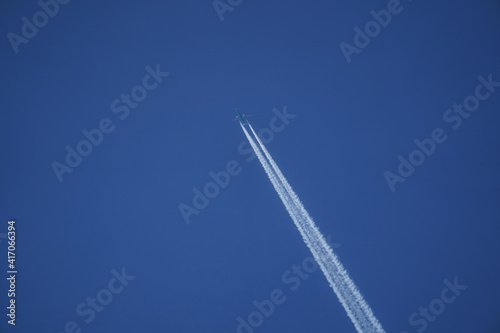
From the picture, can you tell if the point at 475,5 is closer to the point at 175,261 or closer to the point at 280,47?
the point at 280,47

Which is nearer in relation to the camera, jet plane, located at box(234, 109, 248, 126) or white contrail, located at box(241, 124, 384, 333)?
white contrail, located at box(241, 124, 384, 333)

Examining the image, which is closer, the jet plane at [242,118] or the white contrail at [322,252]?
the white contrail at [322,252]

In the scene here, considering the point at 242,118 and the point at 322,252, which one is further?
the point at 242,118

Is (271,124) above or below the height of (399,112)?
above

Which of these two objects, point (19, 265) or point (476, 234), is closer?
point (476, 234)

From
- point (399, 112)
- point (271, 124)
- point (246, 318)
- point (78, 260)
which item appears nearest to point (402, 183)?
point (399, 112)

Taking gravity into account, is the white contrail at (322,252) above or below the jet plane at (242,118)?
below

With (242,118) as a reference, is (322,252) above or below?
below

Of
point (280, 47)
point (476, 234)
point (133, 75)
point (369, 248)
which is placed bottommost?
point (476, 234)
